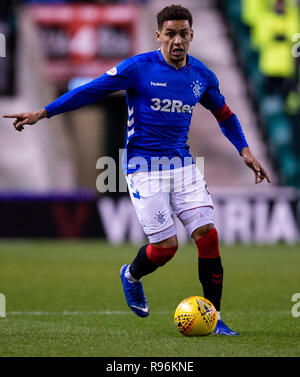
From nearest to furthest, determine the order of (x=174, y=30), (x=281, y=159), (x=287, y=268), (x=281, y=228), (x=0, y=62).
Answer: (x=174, y=30) < (x=287, y=268) < (x=281, y=228) < (x=0, y=62) < (x=281, y=159)

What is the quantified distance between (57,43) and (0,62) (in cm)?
198

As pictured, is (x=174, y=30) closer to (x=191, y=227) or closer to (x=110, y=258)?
(x=191, y=227)

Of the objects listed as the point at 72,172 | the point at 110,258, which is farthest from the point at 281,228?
the point at 72,172

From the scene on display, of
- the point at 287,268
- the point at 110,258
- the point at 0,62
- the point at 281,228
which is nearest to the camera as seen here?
the point at 287,268

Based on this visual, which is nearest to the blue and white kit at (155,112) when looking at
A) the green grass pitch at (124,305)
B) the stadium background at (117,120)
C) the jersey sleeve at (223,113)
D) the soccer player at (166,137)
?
the soccer player at (166,137)

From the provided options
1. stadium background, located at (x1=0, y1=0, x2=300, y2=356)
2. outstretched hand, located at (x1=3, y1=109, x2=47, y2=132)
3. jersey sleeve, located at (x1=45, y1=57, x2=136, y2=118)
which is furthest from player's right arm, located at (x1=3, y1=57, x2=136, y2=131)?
stadium background, located at (x1=0, y1=0, x2=300, y2=356)

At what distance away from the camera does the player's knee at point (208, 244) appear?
6035 millimetres

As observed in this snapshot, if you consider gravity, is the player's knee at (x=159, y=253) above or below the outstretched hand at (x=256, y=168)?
below

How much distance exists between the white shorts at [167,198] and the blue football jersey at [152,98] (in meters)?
0.10

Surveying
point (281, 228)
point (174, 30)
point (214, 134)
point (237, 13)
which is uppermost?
point (237, 13)

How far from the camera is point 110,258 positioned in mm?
→ 13172

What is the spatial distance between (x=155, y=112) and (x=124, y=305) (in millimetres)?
2426

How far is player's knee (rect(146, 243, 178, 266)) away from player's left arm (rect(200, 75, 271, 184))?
2.77ft

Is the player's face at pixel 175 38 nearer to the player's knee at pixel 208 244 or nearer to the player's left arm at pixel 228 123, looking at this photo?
the player's left arm at pixel 228 123
